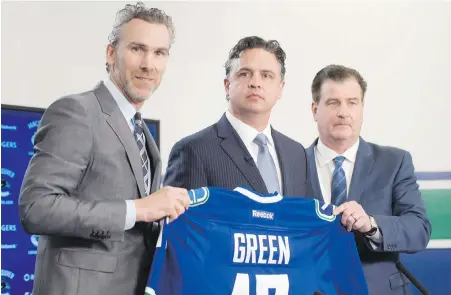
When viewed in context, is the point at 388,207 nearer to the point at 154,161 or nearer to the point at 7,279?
the point at 154,161

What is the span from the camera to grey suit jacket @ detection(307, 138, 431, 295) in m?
2.18

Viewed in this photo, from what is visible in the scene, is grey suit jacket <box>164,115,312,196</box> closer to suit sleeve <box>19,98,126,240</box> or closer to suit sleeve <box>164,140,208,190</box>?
suit sleeve <box>164,140,208,190</box>

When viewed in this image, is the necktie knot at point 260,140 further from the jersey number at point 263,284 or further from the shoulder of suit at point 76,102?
the shoulder of suit at point 76,102

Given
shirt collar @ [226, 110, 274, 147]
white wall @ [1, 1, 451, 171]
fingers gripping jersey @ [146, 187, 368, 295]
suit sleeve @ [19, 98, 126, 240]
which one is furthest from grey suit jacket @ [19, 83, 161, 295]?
white wall @ [1, 1, 451, 171]

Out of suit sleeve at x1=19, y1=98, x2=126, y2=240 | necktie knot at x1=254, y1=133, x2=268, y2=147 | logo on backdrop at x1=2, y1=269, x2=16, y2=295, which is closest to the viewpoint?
suit sleeve at x1=19, y1=98, x2=126, y2=240

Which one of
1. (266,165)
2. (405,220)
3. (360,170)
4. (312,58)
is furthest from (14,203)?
(312,58)

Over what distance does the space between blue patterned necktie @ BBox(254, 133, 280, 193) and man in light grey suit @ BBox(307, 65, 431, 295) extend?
0.78ft

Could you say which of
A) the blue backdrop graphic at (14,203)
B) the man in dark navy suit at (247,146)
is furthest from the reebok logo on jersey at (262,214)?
the blue backdrop graphic at (14,203)

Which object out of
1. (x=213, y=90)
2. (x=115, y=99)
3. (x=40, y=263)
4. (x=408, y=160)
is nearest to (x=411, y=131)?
(x=213, y=90)

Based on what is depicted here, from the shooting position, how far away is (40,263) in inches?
63.9

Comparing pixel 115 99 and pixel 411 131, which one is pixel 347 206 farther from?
pixel 411 131

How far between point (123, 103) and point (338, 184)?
941 mm

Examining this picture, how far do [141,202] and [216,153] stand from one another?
48cm

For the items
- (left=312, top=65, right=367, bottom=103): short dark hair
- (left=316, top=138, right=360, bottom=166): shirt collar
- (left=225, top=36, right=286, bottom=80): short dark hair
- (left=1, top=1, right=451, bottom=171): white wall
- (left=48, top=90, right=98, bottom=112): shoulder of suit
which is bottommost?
(left=316, top=138, right=360, bottom=166): shirt collar
